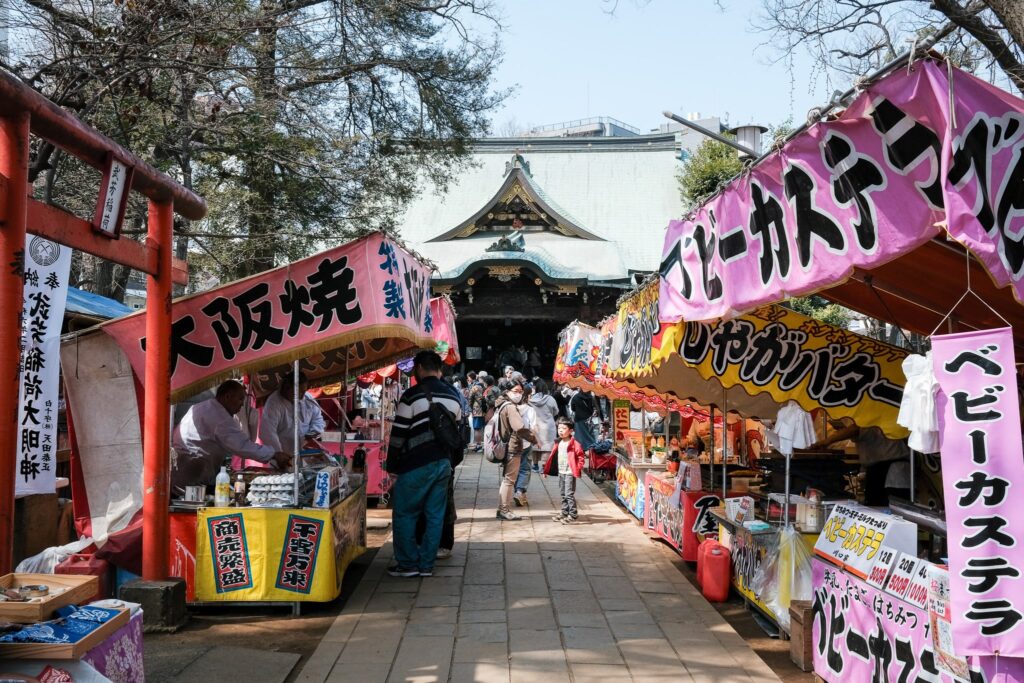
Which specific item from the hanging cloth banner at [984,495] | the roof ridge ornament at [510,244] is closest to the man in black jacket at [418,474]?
the hanging cloth banner at [984,495]

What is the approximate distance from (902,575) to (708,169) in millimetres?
21068

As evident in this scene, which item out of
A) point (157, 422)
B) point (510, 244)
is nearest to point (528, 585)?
point (157, 422)

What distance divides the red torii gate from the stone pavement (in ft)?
5.98

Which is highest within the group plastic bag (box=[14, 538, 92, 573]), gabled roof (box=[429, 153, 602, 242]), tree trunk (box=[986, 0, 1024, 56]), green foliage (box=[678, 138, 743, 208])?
green foliage (box=[678, 138, 743, 208])

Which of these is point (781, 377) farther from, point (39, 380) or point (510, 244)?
point (510, 244)

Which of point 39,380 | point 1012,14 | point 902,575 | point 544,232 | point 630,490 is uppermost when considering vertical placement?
point 544,232

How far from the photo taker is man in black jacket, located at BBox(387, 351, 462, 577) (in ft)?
25.4

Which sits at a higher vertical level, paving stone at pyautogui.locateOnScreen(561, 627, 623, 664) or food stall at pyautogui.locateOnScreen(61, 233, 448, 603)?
food stall at pyautogui.locateOnScreen(61, 233, 448, 603)

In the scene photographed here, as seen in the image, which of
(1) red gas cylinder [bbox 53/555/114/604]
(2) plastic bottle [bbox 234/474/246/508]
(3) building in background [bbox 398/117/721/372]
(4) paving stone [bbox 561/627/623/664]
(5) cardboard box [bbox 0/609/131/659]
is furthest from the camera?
(3) building in background [bbox 398/117/721/372]

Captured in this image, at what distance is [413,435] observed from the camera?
779cm

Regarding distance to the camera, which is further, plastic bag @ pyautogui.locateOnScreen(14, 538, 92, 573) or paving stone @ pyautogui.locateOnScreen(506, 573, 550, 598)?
paving stone @ pyautogui.locateOnScreen(506, 573, 550, 598)

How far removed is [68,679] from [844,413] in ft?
17.8

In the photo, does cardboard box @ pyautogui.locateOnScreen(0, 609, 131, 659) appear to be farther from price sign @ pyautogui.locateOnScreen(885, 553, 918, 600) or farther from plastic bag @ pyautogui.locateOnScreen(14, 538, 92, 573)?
price sign @ pyautogui.locateOnScreen(885, 553, 918, 600)

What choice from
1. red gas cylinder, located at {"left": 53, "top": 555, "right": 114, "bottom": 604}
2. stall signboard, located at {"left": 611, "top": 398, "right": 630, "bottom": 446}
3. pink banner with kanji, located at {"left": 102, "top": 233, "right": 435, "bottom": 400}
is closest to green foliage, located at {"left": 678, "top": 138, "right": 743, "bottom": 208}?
stall signboard, located at {"left": 611, "top": 398, "right": 630, "bottom": 446}
